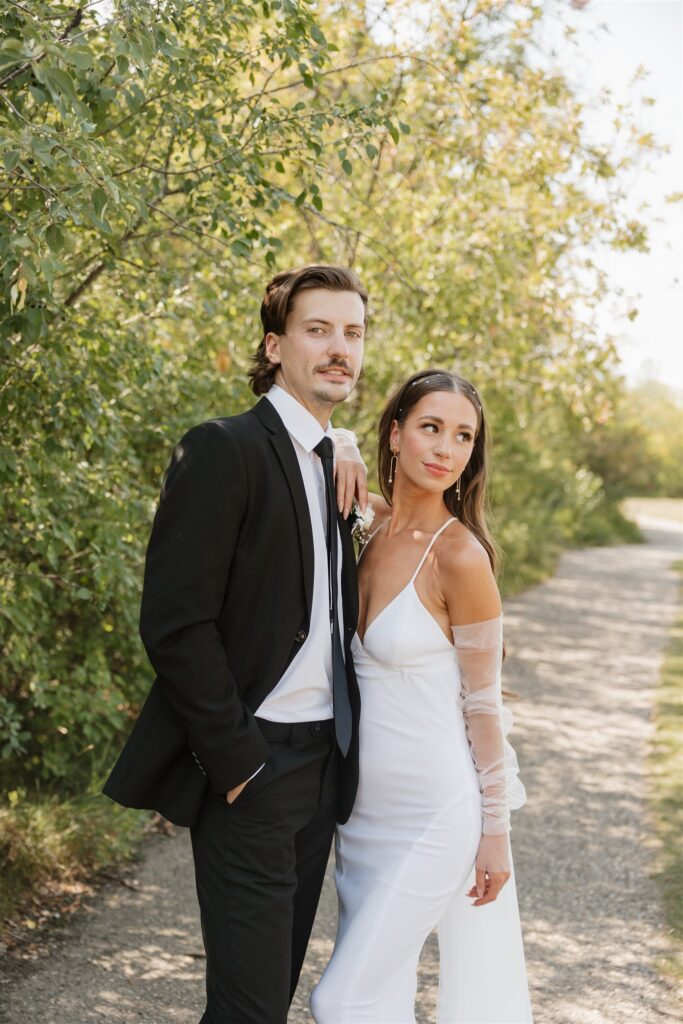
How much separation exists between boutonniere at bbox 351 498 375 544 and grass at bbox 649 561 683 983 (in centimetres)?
245

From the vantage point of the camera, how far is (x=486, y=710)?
9.29ft

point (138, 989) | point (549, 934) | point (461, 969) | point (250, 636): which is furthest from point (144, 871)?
point (250, 636)

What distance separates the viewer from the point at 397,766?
9.18 ft

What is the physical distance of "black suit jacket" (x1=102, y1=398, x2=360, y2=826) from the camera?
2.40 meters

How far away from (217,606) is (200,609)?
5 centimetres

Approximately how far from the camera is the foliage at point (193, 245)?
336 cm

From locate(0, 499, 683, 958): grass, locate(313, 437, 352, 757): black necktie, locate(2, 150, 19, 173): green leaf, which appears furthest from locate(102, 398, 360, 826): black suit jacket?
locate(0, 499, 683, 958): grass

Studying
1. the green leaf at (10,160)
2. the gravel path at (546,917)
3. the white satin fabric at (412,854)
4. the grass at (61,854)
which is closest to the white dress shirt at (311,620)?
the white satin fabric at (412,854)

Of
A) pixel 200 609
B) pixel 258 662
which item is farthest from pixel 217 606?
pixel 258 662

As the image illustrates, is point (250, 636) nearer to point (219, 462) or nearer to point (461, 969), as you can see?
point (219, 462)

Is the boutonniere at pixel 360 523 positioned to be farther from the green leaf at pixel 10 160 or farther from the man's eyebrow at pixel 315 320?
the green leaf at pixel 10 160

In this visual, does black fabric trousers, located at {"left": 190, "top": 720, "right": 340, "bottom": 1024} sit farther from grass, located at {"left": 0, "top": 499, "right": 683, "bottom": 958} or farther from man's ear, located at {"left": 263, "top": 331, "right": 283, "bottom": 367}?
grass, located at {"left": 0, "top": 499, "right": 683, "bottom": 958}

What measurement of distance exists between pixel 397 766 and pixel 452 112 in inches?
209

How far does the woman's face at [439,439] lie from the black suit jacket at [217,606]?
0.50 m
